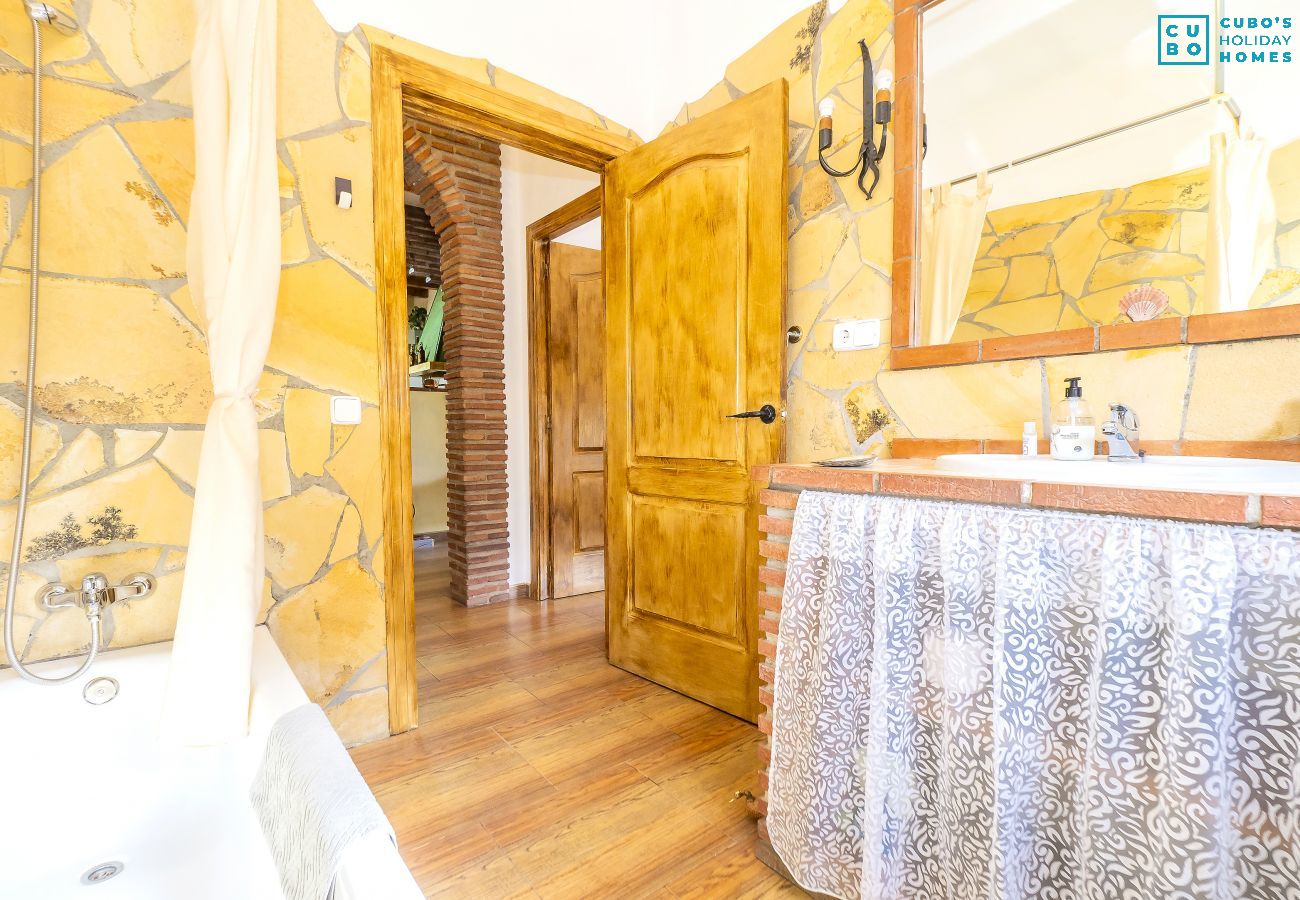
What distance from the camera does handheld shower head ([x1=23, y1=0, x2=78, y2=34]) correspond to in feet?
4.47

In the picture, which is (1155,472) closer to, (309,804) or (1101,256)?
(1101,256)

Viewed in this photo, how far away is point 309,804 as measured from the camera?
0.82 metres

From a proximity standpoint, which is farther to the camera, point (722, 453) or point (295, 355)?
point (722, 453)

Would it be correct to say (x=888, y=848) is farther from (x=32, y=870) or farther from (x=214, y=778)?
(x=32, y=870)

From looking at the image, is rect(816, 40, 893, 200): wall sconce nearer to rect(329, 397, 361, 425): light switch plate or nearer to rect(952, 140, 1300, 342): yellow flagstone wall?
rect(952, 140, 1300, 342): yellow flagstone wall

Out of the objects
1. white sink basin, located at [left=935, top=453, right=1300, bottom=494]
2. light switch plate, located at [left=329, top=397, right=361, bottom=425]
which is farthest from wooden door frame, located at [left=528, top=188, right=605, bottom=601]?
white sink basin, located at [left=935, top=453, right=1300, bottom=494]

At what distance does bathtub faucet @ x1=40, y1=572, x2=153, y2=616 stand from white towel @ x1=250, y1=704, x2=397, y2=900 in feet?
2.41

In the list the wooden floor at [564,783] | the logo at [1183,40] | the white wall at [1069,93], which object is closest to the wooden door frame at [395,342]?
the wooden floor at [564,783]

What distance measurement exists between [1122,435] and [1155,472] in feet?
0.89

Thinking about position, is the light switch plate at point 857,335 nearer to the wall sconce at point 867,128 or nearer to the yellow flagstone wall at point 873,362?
the yellow flagstone wall at point 873,362

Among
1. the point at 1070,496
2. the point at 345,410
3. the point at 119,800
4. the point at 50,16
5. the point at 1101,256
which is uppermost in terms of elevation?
the point at 50,16

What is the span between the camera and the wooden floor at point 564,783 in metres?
1.32

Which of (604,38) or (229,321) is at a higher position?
(604,38)

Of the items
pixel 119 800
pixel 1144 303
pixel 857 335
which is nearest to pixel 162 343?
pixel 119 800
